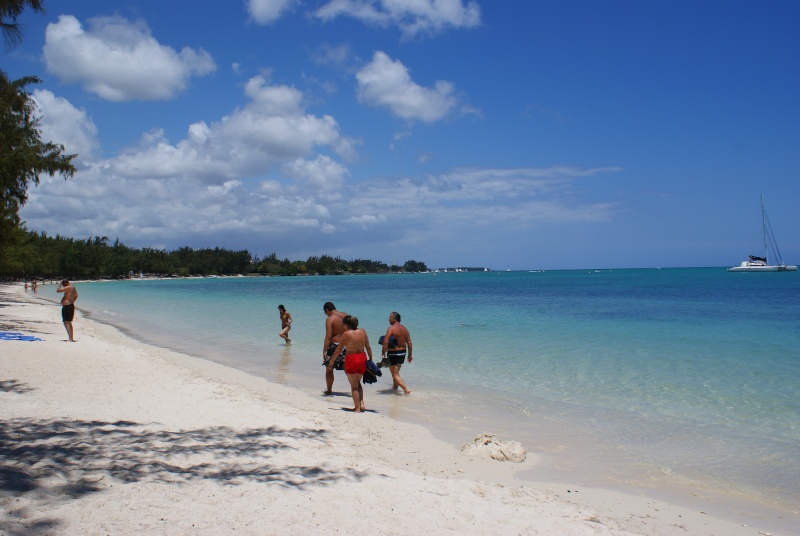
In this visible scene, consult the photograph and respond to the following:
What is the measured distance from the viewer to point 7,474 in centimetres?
419

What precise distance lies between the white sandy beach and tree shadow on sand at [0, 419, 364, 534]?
16mm

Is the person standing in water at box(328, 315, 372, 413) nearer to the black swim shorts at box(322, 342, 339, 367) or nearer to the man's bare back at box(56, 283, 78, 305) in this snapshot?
the black swim shorts at box(322, 342, 339, 367)

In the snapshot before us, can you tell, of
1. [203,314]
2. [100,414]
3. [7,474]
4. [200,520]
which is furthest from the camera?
[203,314]

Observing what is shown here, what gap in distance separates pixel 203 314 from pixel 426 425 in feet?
87.7

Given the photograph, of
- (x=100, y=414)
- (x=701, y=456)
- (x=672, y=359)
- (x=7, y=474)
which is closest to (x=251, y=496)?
(x=7, y=474)

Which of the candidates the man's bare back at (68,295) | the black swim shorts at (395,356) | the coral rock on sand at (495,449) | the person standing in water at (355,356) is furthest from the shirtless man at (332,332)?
the man's bare back at (68,295)

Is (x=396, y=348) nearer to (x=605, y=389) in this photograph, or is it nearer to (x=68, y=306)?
(x=605, y=389)

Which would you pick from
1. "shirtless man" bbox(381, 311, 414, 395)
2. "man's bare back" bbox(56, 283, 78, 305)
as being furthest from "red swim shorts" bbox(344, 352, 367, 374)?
"man's bare back" bbox(56, 283, 78, 305)

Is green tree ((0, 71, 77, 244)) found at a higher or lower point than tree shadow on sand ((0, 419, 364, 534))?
higher

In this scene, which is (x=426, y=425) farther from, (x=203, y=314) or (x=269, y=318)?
(x=203, y=314)

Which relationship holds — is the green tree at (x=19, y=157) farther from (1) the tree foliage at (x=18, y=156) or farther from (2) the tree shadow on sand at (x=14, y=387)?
(2) the tree shadow on sand at (x=14, y=387)

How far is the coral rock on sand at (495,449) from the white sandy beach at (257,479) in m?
0.13

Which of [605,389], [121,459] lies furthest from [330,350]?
[605,389]

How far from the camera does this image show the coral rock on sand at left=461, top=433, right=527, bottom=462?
6.27 meters
